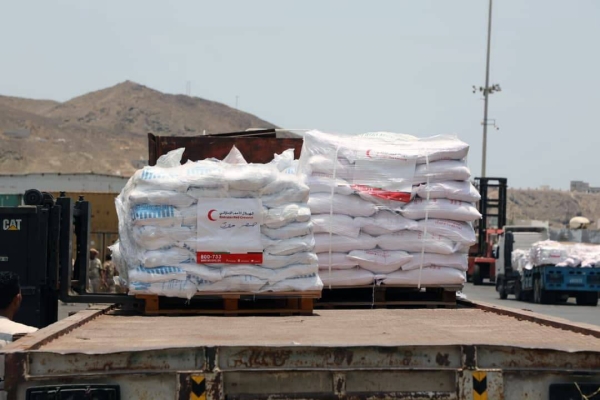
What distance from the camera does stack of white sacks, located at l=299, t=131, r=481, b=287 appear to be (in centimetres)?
771

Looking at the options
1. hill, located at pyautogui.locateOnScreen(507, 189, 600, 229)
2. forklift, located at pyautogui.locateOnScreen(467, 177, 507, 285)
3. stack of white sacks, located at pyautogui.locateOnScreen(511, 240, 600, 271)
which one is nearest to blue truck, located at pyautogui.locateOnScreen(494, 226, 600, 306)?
stack of white sacks, located at pyautogui.locateOnScreen(511, 240, 600, 271)

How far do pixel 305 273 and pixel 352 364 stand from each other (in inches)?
111

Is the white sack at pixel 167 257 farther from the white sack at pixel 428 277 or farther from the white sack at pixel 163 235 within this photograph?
the white sack at pixel 428 277

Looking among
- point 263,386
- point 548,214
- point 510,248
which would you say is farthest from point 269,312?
point 548,214

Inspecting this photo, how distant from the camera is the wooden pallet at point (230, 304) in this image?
6.86 meters

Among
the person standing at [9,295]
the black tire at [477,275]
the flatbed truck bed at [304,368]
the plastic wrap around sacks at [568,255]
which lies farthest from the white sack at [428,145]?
the black tire at [477,275]

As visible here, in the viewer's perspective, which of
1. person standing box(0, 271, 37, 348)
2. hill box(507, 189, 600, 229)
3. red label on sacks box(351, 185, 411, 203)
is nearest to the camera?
person standing box(0, 271, 37, 348)

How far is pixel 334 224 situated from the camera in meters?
7.67

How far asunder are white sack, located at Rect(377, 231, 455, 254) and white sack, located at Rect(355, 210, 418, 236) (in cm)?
5

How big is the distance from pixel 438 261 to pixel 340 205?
0.92 metres

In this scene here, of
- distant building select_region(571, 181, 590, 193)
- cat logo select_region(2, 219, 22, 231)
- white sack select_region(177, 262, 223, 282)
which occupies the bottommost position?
white sack select_region(177, 262, 223, 282)

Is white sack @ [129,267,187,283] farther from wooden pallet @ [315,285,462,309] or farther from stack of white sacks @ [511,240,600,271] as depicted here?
stack of white sacks @ [511,240,600,271]

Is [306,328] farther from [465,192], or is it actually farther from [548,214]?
[548,214]

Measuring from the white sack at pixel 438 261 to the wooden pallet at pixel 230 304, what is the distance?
3.75 ft
